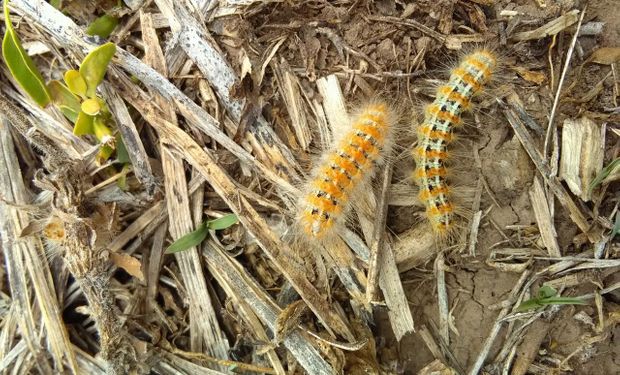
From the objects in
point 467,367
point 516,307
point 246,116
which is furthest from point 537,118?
point 246,116

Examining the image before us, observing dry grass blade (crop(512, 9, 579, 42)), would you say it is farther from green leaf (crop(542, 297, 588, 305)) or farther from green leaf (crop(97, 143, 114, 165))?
green leaf (crop(97, 143, 114, 165))

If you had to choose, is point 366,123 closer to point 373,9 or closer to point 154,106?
point 373,9

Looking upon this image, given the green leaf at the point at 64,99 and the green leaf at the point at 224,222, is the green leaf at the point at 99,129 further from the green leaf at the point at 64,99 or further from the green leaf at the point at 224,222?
the green leaf at the point at 224,222

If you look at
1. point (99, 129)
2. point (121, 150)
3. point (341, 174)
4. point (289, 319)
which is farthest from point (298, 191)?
point (99, 129)

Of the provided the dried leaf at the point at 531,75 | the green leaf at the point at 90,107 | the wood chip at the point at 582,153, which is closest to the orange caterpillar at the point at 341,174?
the dried leaf at the point at 531,75

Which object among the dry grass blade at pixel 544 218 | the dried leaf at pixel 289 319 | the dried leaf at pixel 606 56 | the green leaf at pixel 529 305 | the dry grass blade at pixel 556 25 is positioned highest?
the dry grass blade at pixel 556 25

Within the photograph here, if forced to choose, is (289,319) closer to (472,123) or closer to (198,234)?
(198,234)
